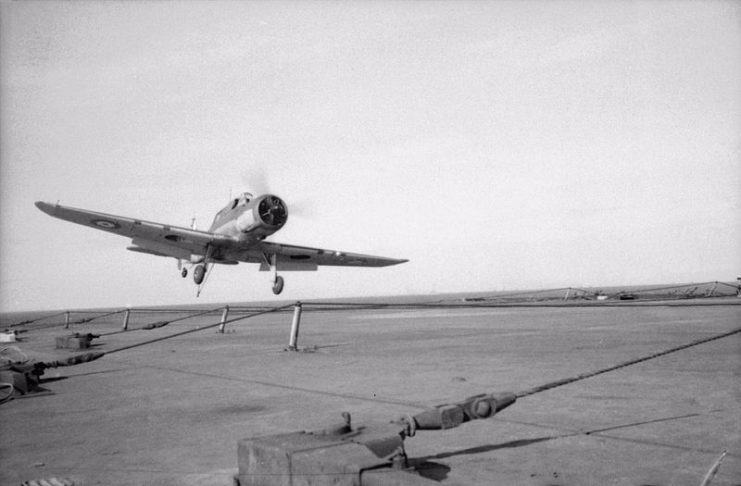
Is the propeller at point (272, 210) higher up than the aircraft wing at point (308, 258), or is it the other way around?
the propeller at point (272, 210)

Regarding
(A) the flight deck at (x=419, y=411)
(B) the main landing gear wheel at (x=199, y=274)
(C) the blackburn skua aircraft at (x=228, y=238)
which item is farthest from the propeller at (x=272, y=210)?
(A) the flight deck at (x=419, y=411)

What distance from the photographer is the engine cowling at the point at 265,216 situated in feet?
86.5

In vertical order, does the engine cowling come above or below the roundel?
above

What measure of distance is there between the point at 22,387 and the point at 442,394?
6.18 metres

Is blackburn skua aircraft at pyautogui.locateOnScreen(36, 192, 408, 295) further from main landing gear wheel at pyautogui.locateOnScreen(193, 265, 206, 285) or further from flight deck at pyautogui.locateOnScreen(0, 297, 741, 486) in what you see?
flight deck at pyautogui.locateOnScreen(0, 297, 741, 486)

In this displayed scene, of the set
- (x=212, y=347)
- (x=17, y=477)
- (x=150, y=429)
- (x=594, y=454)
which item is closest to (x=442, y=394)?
(x=594, y=454)

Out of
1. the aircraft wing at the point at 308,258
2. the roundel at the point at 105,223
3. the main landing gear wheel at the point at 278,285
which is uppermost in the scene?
the roundel at the point at 105,223

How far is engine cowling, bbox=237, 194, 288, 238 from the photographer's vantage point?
26.4 meters

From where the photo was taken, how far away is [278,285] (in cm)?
3009

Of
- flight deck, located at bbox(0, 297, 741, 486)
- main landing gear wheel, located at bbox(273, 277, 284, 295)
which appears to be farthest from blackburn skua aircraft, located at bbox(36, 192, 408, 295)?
flight deck, located at bbox(0, 297, 741, 486)

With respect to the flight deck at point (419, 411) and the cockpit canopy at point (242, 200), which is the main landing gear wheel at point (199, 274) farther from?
the flight deck at point (419, 411)

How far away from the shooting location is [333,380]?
28.5 feet

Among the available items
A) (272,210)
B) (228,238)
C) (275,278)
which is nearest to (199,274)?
(228,238)

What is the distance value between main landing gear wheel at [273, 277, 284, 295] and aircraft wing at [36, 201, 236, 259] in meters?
3.32
